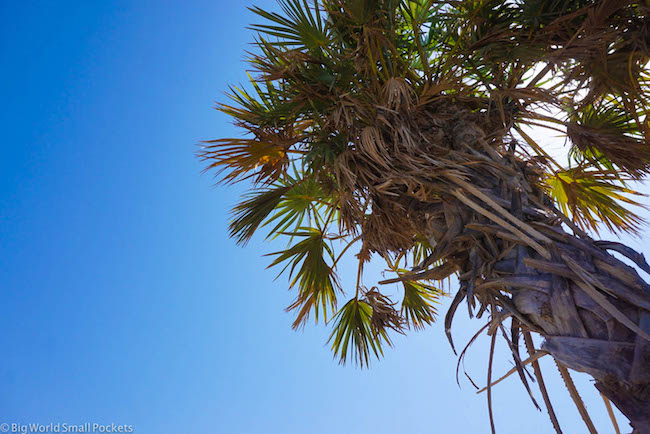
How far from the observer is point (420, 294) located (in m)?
4.07

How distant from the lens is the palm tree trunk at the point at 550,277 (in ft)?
5.16

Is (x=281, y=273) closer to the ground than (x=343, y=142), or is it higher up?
closer to the ground

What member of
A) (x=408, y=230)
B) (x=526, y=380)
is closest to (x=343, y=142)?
(x=408, y=230)

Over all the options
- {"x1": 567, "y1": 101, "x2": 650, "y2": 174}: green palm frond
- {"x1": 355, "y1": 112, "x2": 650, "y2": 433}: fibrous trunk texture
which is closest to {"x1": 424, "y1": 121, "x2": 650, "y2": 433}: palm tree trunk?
{"x1": 355, "y1": 112, "x2": 650, "y2": 433}: fibrous trunk texture

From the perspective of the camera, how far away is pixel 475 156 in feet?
8.04

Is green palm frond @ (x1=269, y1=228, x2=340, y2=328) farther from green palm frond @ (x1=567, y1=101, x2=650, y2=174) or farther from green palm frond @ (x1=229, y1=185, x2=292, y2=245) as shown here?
green palm frond @ (x1=567, y1=101, x2=650, y2=174)

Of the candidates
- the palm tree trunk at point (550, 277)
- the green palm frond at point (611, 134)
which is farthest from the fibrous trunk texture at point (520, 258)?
the green palm frond at point (611, 134)

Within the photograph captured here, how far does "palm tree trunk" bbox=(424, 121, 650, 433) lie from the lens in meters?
1.57

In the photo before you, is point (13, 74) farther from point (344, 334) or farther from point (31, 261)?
point (344, 334)

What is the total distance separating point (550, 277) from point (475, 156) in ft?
2.86

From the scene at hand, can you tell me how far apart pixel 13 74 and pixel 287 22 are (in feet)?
31.5

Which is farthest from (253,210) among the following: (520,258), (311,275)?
(520,258)

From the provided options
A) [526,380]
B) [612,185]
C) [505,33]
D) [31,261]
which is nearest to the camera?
[526,380]

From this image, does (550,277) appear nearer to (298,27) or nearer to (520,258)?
(520,258)
